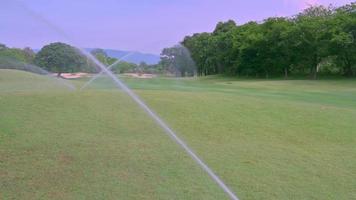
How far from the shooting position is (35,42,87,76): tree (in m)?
12.4

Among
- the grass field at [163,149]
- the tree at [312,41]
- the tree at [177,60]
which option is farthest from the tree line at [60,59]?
the tree at [312,41]

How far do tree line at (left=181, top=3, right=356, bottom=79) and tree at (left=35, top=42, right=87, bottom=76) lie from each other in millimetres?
33754

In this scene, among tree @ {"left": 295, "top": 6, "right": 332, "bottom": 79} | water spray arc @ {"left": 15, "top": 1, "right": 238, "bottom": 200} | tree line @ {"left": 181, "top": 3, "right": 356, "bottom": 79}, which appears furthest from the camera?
tree @ {"left": 295, "top": 6, "right": 332, "bottom": 79}

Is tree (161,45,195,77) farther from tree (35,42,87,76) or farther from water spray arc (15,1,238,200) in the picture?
water spray arc (15,1,238,200)

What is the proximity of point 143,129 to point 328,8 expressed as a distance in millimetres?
52717

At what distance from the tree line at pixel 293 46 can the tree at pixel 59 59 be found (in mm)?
33754

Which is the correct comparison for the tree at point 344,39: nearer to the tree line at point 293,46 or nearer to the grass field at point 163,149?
the tree line at point 293,46

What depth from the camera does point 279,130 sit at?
10406 mm

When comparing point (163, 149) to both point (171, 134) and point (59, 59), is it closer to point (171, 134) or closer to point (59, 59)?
Result: point (171, 134)

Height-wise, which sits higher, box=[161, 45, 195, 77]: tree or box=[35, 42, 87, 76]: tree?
box=[35, 42, 87, 76]: tree

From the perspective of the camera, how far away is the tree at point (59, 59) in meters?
12.4

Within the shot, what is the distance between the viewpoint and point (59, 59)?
13.3 meters

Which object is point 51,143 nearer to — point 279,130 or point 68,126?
point 68,126

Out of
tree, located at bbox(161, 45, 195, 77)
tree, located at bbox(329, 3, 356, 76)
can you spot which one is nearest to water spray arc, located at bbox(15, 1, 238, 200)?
tree, located at bbox(161, 45, 195, 77)
